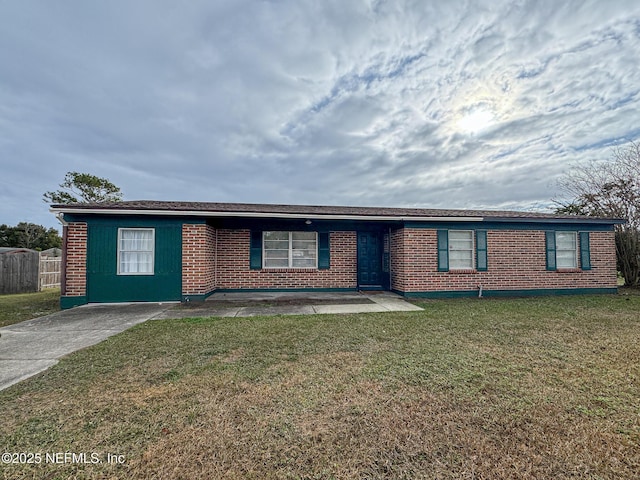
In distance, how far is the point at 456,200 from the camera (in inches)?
847

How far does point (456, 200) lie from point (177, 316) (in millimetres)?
20773

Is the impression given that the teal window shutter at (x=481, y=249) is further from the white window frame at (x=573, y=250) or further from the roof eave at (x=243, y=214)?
the white window frame at (x=573, y=250)

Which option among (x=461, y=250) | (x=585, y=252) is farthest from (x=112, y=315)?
(x=585, y=252)

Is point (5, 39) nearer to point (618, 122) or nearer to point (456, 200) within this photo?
point (618, 122)

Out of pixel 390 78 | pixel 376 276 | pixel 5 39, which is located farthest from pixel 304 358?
pixel 5 39

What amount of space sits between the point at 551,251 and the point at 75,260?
15375 mm

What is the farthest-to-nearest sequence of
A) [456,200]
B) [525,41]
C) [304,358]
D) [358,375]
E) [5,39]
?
[456,200] → [5,39] → [525,41] → [304,358] → [358,375]

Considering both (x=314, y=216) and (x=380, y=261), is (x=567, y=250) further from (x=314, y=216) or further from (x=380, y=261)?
(x=314, y=216)

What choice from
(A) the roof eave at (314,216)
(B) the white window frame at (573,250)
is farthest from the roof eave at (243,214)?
(B) the white window frame at (573,250)

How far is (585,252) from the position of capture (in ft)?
34.1

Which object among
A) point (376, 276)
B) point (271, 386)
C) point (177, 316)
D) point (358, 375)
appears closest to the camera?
point (271, 386)

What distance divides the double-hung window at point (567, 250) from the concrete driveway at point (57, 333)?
1322 centimetres

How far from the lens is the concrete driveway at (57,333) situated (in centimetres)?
365

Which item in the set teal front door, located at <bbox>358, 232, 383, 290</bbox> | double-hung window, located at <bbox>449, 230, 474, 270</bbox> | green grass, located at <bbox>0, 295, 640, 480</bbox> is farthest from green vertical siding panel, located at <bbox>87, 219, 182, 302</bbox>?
double-hung window, located at <bbox>449, 230, 474, 270</bbox>
